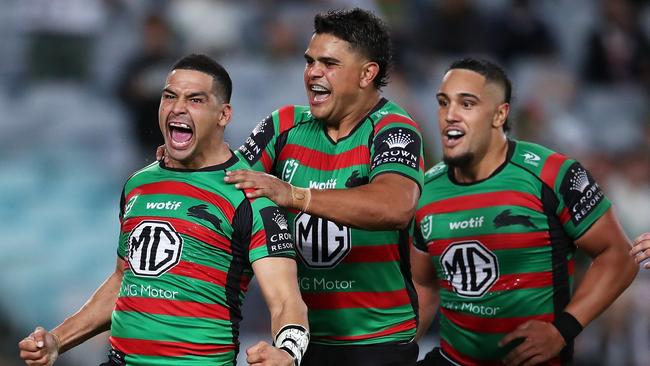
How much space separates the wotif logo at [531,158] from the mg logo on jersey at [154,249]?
7.21ft

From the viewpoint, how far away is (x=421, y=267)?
6156mm

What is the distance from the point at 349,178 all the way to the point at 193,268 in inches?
39.9

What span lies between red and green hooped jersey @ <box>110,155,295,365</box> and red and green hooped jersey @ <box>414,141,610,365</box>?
1.58 m

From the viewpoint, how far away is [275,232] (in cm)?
447

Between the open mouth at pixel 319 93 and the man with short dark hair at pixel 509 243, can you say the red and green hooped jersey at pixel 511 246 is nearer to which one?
the man with short dark hair at pixel 509 243

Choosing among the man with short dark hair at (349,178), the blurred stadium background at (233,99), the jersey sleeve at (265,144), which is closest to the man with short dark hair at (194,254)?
the man with short dark hair at (349,178)

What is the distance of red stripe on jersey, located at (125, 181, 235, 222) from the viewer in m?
4.52

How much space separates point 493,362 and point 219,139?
2.12m

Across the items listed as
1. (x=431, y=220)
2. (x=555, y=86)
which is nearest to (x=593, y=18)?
(x=555, y=86)

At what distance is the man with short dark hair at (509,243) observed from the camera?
18.4 ft

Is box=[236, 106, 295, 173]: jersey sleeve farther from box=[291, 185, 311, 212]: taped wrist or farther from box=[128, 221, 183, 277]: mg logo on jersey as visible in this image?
box=[128, 221, 183, 277]: mg logo on jersey

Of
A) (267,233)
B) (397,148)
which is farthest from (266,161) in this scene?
(267,233)

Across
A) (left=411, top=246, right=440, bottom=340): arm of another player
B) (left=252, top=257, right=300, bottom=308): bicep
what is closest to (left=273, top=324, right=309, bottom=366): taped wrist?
(left=252, top=257, right=300, bottom=308): bicep

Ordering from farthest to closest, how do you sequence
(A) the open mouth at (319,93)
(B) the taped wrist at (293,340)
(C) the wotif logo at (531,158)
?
1. (C) the wotif logo at (531,158)
2. (A) the open mouth at (319,93)
3. (B) the taped wrist at (293,340)
